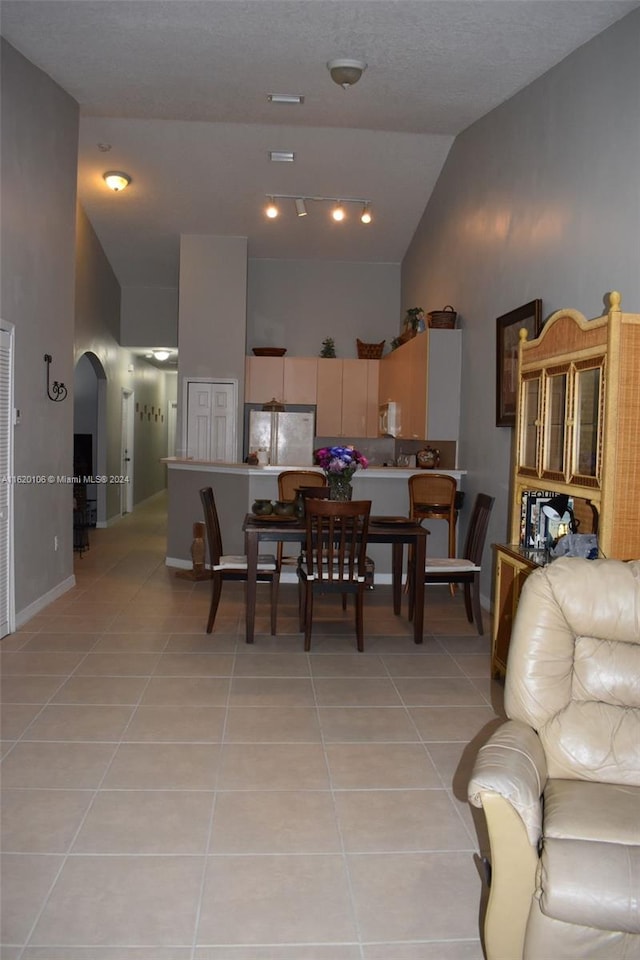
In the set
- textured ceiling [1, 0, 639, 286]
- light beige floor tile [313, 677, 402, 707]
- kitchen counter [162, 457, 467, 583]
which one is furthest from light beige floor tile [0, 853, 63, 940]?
textured ceiling [1, 0, 639, 286]

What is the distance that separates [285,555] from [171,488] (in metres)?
1.42

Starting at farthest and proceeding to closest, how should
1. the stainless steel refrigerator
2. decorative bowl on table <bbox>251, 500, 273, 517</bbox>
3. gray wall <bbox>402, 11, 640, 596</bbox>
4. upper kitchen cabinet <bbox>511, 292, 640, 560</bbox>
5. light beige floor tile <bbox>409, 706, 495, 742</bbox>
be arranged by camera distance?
1. the stainless steel refrigerator
2. decorative bowl on table <bbox>251, 500, 273, 517</bbox>
3. gray wall <bbox>402, 11, 640, 596</bbox>
4. light beige floor tile <bbox>409, 706, 495, 742</bbox>
5. upper kitchen cabinet <bbox>511, 292, 640, 560</bbox>

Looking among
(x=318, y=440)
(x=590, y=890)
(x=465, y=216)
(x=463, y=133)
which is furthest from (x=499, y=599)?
(x=318, y=440)

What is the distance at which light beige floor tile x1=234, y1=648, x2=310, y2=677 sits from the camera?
425 cm

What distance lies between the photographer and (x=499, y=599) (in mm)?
4172

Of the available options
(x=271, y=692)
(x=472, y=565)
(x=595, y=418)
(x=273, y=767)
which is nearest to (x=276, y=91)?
(x=472, y=565)

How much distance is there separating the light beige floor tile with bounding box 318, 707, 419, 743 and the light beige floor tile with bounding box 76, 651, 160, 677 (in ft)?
3.77

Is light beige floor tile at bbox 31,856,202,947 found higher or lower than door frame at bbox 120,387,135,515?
lower

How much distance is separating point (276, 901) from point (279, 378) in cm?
761

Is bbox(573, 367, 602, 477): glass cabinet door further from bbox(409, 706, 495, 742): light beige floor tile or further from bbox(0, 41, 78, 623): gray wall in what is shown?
bbox(0, 41, 78, 623): gray wall

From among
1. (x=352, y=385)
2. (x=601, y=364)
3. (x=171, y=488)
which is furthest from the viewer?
(x=352, y=385)

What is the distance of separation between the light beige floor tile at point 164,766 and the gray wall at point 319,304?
708cm

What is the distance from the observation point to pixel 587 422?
342 centimetres

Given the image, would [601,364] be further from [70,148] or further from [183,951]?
[70,148]
